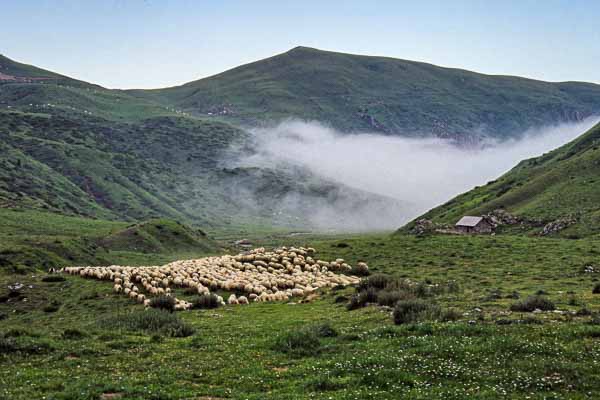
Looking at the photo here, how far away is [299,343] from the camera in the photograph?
18.0 m

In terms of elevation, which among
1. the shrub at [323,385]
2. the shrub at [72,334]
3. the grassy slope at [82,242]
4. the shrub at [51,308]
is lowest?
the grassy slope at [82,242]

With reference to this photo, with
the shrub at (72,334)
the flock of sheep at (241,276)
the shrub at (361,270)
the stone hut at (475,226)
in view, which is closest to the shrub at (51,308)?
the flock of sheep at (241,276)

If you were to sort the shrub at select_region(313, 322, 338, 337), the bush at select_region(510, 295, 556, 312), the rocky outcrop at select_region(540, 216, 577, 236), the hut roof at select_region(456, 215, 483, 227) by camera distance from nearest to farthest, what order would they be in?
the shrub at select_region(313, 322, 338, 337) < the bush at select_region(510, 295, 556, 312) < the rocky outcrop at select_region(540, 216, 577, 236) < the hut roof at select_region(456, 215, 483, 227)

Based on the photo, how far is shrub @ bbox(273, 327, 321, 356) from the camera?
56.9 ft

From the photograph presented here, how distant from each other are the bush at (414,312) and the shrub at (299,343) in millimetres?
3669

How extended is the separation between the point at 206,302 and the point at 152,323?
30.0 ft

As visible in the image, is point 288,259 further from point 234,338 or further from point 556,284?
point 234,338

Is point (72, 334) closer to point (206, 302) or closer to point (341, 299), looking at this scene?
point (206, 302)

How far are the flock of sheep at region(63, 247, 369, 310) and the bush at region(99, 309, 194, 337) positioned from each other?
22.1 feet

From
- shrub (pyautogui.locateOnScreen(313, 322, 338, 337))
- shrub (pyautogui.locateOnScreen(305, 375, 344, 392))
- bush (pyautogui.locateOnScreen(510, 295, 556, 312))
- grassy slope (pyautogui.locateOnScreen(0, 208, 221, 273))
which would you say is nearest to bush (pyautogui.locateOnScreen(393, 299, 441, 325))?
shrub (pyautogui.locateOnScreen(313, 322, 338, 337))

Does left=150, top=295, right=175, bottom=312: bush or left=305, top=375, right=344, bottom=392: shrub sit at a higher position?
left=305, top=375, right=344, bottom=392: shrub

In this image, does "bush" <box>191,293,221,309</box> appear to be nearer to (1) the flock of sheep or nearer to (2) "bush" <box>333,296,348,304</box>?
(1) the flock of sheep

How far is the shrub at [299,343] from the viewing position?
1733 centimetres

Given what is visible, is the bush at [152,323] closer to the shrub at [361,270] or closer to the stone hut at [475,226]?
the shrub at [361,270]
